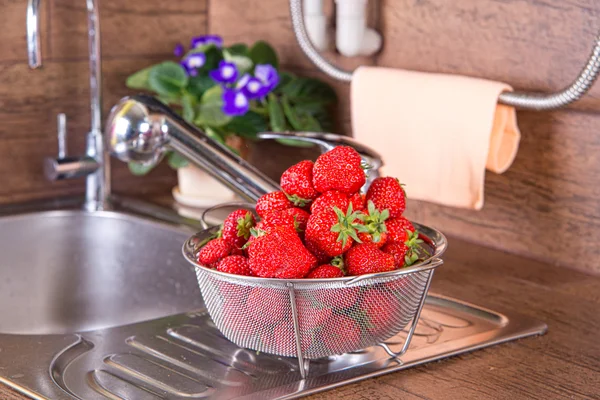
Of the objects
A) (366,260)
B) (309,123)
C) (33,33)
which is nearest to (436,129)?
(309,123)

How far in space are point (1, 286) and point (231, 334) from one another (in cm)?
65

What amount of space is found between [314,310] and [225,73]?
70cm

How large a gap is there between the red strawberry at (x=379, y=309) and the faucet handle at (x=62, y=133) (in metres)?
0.80

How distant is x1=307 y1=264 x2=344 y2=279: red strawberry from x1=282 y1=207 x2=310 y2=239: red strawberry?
4 centimetres

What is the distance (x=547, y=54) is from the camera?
1.14 meters

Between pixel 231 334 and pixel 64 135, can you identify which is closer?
pixel 231 334

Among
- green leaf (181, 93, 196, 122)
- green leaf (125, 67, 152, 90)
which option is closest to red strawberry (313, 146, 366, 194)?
green leaf (181, 93, 196, 122)

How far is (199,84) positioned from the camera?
4.65ft

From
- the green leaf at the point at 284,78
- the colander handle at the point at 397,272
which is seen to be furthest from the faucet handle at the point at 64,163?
the colander handle at the point at 397,272

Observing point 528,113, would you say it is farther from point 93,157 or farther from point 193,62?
point 93,157

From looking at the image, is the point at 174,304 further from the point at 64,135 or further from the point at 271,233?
the point at 271,233

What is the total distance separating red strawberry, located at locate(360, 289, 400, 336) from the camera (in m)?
0.76

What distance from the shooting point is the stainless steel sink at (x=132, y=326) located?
2.57ft

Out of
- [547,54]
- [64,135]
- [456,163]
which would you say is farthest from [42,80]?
[547,54]
